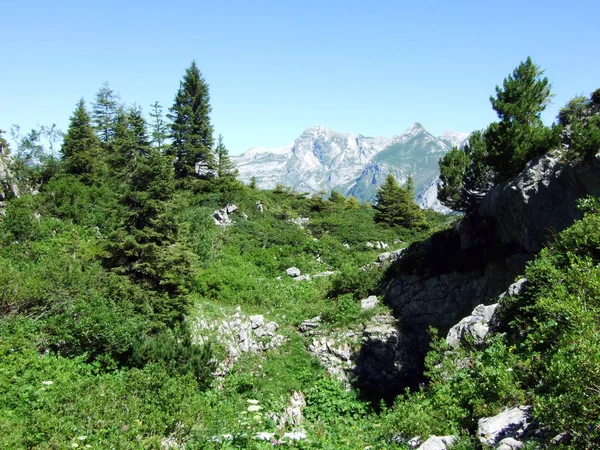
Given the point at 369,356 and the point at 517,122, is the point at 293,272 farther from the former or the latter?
the point at 517,122

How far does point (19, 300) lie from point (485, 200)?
1841cm

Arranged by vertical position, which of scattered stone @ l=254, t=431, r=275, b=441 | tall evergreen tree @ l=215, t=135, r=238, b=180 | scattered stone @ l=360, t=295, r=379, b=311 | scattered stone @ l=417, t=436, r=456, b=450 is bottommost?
scattered stone @ l=417, t=436, r=456, b=450

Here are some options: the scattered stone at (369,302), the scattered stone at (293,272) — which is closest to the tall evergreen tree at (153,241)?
the scattered stone at (369,302)

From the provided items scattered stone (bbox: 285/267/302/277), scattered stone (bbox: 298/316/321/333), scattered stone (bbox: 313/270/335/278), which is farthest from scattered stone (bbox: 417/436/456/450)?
scattered stone (bbox: 285/267/302/277)

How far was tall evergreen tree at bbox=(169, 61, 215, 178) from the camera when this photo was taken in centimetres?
3222

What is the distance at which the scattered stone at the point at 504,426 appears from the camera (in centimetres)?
602

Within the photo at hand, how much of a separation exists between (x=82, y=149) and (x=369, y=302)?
26783 mm

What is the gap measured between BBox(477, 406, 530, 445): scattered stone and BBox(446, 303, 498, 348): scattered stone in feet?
12.1

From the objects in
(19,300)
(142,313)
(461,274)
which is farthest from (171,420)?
(461,274)

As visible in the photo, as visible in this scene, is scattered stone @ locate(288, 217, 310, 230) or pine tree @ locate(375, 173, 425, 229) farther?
pine tree @ locate(375, 173, 425, 229)

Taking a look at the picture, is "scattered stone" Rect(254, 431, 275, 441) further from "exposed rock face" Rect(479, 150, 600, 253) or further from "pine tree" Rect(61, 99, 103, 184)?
"pine tree" Rect(61, 99, 103, 184)

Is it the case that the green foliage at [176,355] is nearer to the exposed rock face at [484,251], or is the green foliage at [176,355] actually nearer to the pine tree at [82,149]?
the exposed rock face at [484,251]

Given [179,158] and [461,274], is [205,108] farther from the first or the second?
[461,274]

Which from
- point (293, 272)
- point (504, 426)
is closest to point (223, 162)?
point (293, 272)
